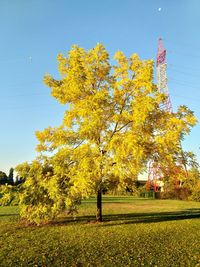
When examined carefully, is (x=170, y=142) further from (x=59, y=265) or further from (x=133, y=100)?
(x=59, y=265)

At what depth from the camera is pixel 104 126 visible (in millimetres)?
17672

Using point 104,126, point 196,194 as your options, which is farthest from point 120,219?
point 196,194

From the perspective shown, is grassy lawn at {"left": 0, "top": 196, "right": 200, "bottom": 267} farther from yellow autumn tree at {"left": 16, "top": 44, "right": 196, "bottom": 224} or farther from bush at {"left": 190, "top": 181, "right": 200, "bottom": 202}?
bush at {"left": 190, "top": 181, "right": 200, "bottom": 202}

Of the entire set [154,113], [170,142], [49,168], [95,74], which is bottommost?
[49,168]

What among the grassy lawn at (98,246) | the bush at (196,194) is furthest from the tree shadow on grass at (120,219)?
the bush at (196,194)

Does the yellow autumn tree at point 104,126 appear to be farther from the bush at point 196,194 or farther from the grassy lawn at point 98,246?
the bush at point 196,194

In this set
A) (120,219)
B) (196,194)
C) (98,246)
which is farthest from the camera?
(196,194)

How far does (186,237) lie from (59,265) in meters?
7.96

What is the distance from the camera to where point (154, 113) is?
17.6 metres

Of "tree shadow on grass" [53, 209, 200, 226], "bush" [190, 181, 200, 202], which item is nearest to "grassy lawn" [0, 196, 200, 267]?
"tree shadow on grass" [53, 209, 200, 226]

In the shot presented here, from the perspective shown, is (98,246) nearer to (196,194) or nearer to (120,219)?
(120,219)

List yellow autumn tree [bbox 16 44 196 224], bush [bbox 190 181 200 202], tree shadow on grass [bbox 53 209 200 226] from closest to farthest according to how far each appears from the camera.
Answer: yellow autumn tree [bbox 16 44 196 224]
tree shadow on grass [bbox 53 209 200 226]
bush [bbox 190 181 200 202]

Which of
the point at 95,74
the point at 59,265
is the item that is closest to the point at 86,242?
the point at 59,265

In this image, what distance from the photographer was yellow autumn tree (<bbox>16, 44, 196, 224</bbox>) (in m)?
15.6
